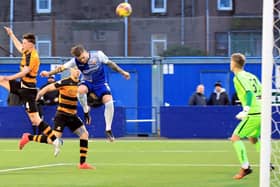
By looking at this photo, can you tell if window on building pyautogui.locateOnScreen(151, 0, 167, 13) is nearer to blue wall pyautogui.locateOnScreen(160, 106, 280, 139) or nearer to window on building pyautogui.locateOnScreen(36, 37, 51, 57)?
window on building pyautogui.locateOnScreen(36, 37, 51, 57)

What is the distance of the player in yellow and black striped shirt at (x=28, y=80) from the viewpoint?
13.7m

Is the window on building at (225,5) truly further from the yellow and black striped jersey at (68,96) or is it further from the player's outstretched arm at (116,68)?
the yellow and black striped jersey at (68,96)

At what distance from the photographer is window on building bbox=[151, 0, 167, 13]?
47.2m

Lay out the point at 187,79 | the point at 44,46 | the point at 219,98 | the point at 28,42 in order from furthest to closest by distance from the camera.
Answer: the point at 44,46 < the point at 187,79 < the point at 219,98 < the point at 28,42

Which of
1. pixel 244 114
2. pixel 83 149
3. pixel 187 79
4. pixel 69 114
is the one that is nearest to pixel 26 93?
pixel 69 114

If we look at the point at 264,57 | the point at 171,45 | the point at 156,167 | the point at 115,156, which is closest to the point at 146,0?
the point at 171,45

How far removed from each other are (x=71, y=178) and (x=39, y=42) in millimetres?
30798

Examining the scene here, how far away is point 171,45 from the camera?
138 feet

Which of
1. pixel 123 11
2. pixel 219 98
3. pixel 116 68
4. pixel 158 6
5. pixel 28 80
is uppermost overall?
pixel 158 6

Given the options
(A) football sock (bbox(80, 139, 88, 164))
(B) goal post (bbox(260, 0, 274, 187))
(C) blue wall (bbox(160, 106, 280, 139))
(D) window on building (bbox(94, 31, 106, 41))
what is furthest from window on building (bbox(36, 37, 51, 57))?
(B) goal post (bbox(260, 0, 274, 187))

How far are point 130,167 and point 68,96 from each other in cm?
196

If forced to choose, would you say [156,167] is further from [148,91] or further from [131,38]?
[131,38]

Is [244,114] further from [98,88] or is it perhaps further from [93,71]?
[98,88]

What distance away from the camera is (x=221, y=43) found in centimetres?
4078
